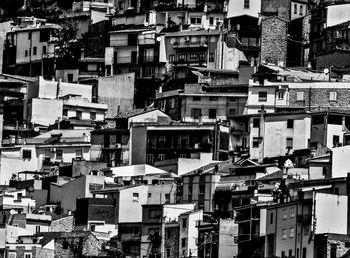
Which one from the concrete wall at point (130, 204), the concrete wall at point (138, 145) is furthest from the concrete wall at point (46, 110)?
the concrete wall at point (130, 204)

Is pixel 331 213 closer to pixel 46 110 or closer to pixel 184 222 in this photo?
pixel 184 222

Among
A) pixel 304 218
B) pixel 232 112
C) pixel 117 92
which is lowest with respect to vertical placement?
pixel 304 218

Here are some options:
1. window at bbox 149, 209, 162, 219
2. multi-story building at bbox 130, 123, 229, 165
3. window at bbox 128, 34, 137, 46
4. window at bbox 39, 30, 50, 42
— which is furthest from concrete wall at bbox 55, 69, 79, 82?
window at bbox 149, 209, 162, 219

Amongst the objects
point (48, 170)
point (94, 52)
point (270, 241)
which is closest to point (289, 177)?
point (270, 241)

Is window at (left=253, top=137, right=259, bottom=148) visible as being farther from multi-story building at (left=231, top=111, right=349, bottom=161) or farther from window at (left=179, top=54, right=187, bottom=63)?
window at (left=179, top=54, right=187, bottom=63)

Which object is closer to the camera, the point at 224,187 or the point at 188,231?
the point at 188,231

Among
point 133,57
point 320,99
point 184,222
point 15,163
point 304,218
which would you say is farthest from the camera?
point 133,57

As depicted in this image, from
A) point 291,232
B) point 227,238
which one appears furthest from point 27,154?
point 291,232
